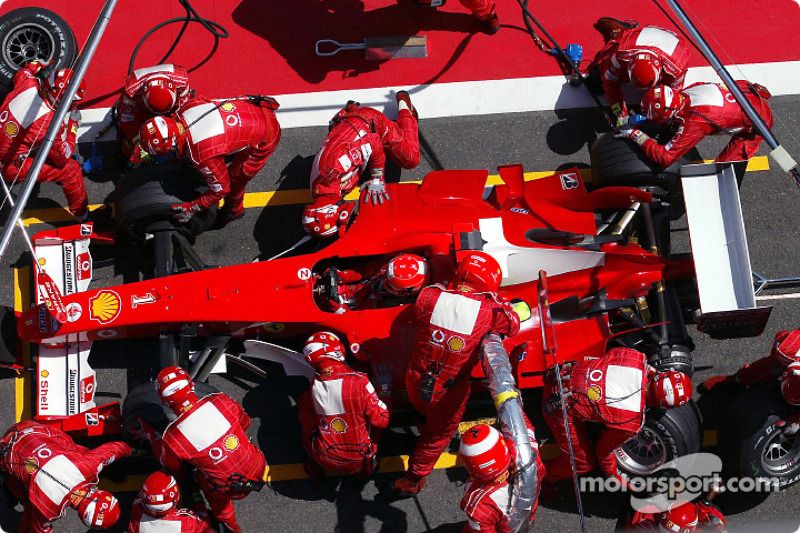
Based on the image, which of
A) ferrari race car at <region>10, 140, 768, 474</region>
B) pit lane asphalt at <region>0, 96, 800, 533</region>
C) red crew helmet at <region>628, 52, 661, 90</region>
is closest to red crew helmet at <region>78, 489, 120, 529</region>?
ferrari race car at <region>10, 140, 768, 474</region>

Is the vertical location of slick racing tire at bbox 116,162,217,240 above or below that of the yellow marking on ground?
above

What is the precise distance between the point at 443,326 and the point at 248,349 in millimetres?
1984

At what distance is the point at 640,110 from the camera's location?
7859 mm

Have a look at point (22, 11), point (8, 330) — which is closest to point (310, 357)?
point (8, 330)

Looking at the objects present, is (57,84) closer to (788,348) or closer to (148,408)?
(148,408)

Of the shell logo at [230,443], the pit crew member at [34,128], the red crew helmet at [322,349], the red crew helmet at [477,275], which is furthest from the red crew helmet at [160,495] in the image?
the pit crew member at [34,128]

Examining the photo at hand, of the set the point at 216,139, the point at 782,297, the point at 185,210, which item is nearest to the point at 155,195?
the point at 185,210

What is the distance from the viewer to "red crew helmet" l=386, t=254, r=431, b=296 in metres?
6.21

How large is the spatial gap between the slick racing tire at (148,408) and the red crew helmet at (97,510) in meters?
0.59

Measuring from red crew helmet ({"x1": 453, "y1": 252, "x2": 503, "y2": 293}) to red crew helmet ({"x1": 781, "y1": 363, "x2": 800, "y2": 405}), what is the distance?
7.92 ft

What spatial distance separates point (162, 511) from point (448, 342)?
2.46 metres

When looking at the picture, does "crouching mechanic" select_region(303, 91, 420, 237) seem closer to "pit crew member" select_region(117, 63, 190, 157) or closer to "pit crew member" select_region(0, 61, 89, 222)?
"pit crew member" select_region(117, 63, 190, 157)

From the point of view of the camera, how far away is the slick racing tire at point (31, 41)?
763cm

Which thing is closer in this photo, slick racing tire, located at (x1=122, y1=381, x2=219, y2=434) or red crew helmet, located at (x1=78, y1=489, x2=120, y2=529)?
red crew helmet, located at (x1=78, y1=489, x2=120, y2=529)
